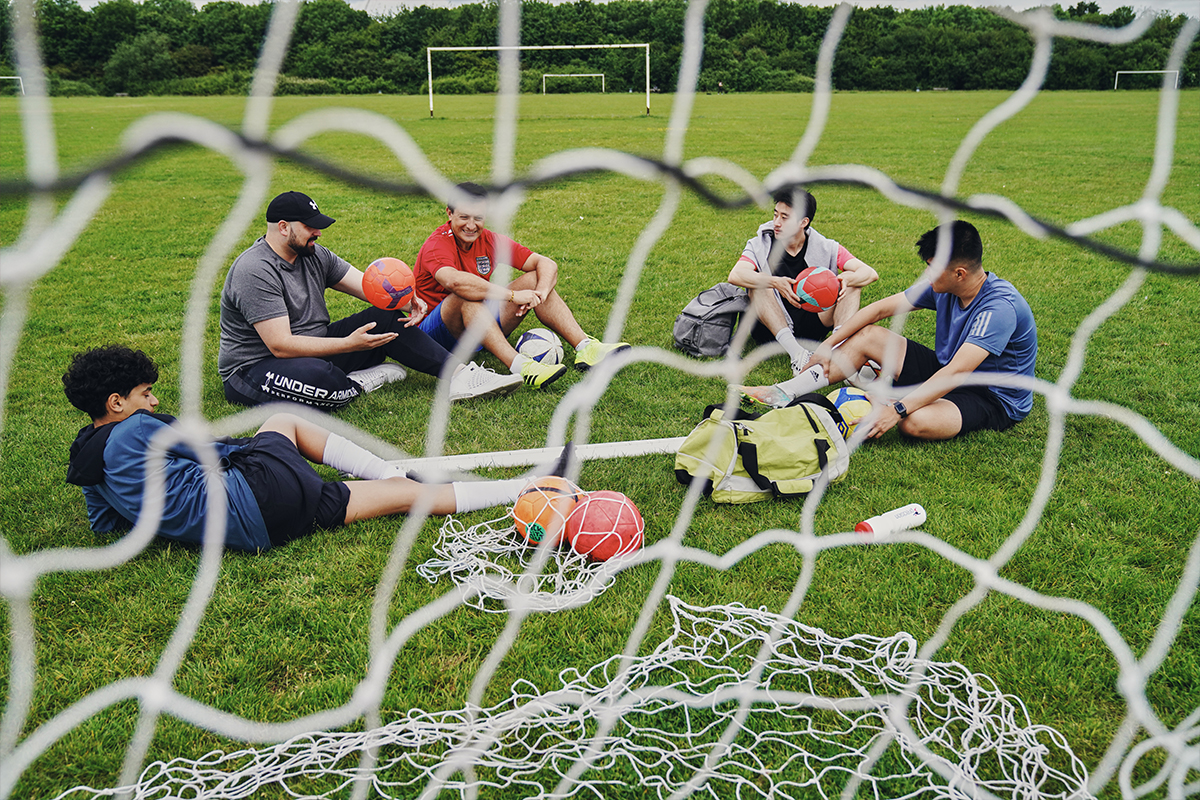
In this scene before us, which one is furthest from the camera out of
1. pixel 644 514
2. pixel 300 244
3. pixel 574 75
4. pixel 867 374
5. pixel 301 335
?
pixel 574 75

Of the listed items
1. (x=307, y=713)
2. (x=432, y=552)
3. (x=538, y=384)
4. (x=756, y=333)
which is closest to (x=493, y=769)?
(x=307, y=713)

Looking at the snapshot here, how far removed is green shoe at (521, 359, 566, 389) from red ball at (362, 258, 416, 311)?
0.73m

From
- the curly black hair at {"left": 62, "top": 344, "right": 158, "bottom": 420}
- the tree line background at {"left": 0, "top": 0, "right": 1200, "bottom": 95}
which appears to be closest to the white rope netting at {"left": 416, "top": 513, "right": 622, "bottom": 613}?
the curly black hair at {"left": 62, "top": 344, "right": 158, "bottom": 420}

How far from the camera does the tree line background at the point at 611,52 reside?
19.8 meters

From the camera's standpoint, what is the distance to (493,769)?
1.98 m

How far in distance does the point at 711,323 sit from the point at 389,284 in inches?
73.8

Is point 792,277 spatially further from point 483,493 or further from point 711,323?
point 483,493

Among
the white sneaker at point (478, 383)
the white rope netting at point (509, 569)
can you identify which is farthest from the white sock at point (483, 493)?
the white sneaker at point (478, 383)

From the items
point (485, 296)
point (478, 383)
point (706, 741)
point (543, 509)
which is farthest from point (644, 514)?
point (485, 296)

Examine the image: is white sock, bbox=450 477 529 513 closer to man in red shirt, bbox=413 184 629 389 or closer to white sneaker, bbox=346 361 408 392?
man in red shirt, bbox=413 184 629 389

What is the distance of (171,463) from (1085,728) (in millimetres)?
2814

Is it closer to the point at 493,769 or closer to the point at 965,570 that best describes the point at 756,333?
the point at 965,570

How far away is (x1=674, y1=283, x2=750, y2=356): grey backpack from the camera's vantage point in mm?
4855

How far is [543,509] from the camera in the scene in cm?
286
